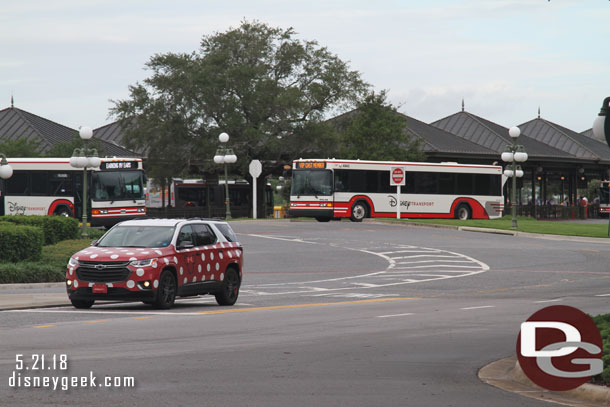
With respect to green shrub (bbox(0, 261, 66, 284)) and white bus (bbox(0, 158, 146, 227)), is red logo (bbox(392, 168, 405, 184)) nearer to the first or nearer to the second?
white bus (bbox(0, 158, 146, 227))

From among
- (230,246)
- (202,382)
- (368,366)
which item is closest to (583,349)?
(368,366)

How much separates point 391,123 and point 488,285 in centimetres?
4394

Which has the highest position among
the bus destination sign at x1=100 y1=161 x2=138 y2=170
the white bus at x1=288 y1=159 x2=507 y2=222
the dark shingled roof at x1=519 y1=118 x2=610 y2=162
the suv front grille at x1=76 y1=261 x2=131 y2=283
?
the dark shingled roof at x1=519 y1=118 x2=610 y2=162

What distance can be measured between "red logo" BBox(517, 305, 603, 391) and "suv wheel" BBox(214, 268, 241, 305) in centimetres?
1098

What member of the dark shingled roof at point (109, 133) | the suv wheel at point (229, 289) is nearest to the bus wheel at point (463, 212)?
the suv wheel at point (229, 289)

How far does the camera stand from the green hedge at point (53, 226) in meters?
30.8

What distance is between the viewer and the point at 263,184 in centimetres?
7112

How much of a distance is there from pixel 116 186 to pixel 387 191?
14.2 metres

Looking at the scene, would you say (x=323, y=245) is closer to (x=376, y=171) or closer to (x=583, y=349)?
(x=376, y=171)

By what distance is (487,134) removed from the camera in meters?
80.4

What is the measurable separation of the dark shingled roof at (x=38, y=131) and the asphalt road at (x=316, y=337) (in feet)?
157

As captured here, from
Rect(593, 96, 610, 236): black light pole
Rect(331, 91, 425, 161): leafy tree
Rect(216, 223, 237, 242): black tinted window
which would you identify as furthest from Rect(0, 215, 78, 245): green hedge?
Rect(331, 91, 425, 161): leafy tree

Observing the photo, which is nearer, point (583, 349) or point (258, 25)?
point (583, 349)

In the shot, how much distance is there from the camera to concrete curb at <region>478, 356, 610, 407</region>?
27.3 ft
